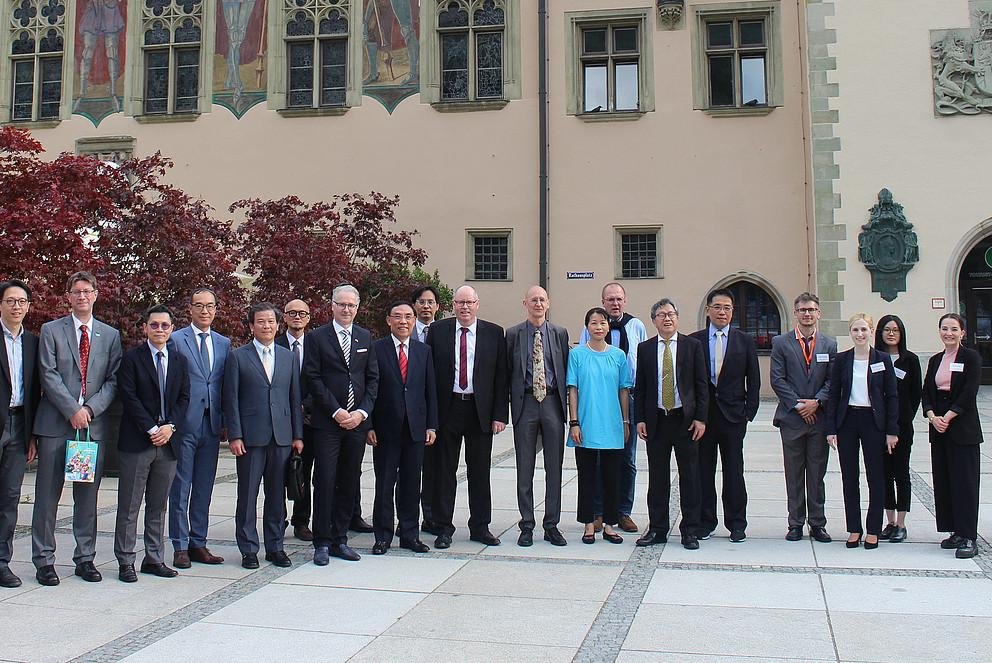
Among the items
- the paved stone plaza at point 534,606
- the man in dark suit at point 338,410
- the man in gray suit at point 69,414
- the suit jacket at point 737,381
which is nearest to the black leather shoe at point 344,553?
the man in dark suit at point 338,410

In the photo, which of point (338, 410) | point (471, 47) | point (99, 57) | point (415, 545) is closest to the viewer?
point (338, 410)

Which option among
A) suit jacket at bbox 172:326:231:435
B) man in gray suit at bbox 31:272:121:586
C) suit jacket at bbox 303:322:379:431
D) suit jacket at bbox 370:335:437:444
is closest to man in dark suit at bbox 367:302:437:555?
suit jacket at bbox 370:335:437:444

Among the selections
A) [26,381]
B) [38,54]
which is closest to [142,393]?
[26,381]

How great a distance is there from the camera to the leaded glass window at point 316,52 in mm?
20375

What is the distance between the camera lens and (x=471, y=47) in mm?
19891

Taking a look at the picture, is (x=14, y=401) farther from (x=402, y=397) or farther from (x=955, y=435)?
(x=955, y=435)

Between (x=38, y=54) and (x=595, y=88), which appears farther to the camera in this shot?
(x=38, y=54)

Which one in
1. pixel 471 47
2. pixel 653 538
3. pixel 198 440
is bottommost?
pixel 653 538

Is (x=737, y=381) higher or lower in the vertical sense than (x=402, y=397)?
higher

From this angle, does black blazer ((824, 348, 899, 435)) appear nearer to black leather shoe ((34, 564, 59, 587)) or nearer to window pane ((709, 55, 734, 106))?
black leather shoe ((34, 564, 59, 587))

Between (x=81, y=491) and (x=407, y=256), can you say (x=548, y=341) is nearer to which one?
(x=81, y=491)

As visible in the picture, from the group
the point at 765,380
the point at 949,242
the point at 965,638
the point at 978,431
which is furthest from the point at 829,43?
the point at 965,638

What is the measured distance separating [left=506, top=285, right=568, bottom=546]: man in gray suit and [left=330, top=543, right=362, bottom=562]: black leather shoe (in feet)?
4.06

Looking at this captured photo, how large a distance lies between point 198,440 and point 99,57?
18.1 metres
